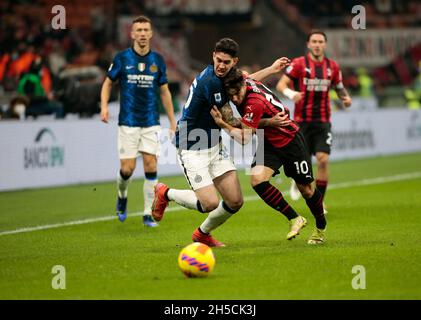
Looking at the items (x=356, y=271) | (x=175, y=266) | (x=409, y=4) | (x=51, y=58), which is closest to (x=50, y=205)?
(x=175, y=266)

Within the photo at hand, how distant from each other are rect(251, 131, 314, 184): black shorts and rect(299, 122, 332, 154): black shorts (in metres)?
3.13

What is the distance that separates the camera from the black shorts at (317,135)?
43.7 feet

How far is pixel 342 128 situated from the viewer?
74.3 ft

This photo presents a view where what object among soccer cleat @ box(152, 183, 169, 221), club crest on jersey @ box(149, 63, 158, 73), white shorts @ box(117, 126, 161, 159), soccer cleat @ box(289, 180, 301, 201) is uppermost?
club crest on jersey @ box(149, 63, 158, 73)

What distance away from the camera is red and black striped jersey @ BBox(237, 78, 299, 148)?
376 inches

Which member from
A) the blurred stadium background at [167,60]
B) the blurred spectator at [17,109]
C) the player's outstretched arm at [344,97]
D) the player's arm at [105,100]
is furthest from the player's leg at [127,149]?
the blurred spectator at [17,109]

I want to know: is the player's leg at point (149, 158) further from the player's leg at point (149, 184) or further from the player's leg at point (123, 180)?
the player's leg at point (123, 180)

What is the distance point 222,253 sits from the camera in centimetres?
980

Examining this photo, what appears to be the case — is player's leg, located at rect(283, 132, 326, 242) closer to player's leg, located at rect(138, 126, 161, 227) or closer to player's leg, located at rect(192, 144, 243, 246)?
player's leg, located at rect(192, 144, 243, 246)

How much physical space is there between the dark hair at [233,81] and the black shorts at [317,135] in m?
4.07

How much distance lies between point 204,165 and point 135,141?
2.32 meters

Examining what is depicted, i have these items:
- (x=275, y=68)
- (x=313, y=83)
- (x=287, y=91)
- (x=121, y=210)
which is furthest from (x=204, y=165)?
(x=313, y=83)

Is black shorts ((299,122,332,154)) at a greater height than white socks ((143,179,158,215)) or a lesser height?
greater

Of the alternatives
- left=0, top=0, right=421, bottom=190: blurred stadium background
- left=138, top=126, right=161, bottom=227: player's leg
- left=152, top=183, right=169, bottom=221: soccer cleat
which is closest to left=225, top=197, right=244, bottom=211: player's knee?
left=152, top=183, right=169, bottom=221: soccer cleat
